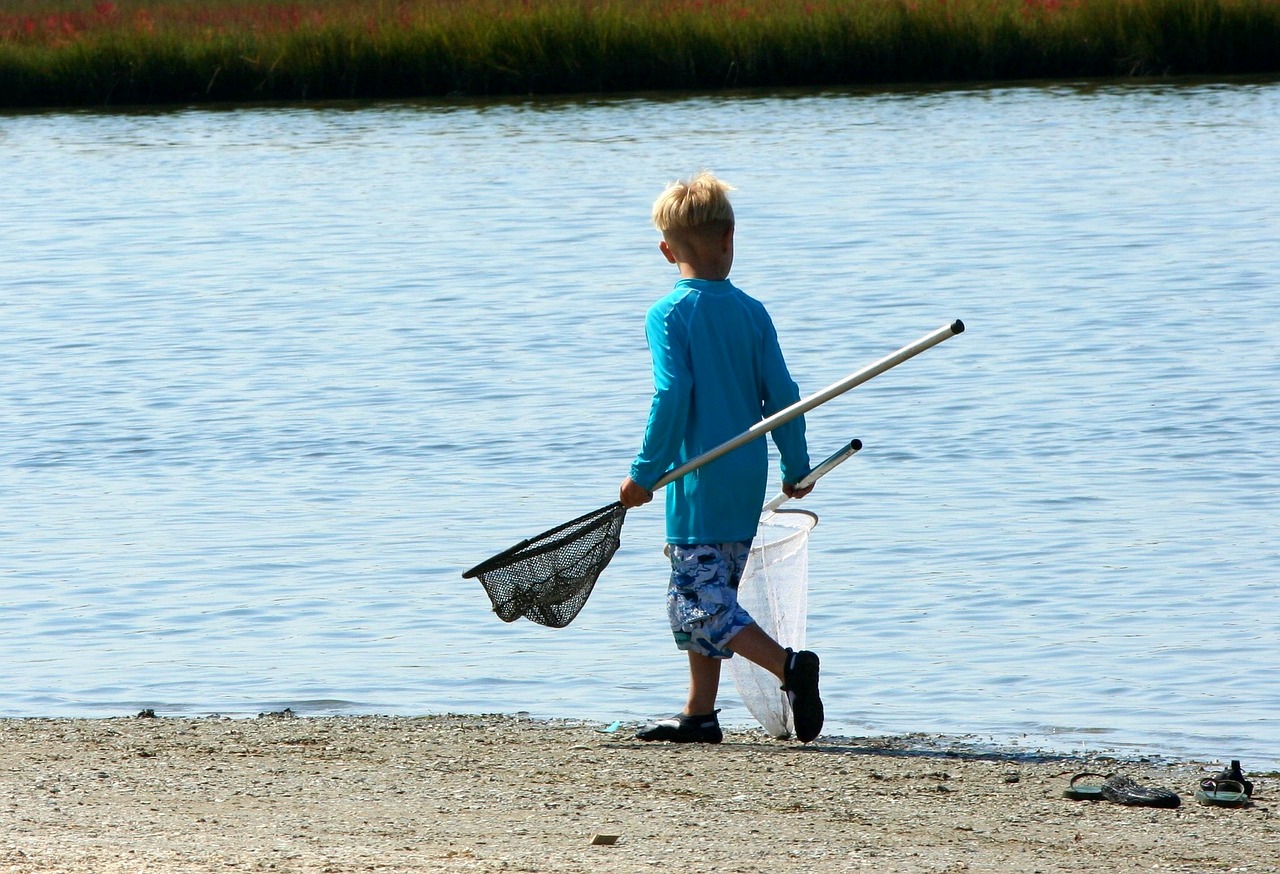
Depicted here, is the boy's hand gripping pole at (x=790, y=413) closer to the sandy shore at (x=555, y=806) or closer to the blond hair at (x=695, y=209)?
the blond hair at (x=695, y=209)

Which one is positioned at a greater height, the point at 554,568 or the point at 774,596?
the point at 554,568

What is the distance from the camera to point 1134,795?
500cm

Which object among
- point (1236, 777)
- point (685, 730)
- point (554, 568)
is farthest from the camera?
point (554, 568)

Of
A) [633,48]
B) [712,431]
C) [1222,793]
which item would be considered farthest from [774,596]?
[633,48]

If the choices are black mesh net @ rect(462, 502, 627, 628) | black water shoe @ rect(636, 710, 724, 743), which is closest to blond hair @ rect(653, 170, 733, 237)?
black mesh net @ rect(462, 502, 627, 628)

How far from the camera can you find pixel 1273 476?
30.0ft

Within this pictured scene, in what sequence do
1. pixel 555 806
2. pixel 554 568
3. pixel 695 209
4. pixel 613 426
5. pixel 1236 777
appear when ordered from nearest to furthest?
pixel 555 806 → pixel 1236 777 → pixel 695 209 → pixel 554 568 → pixel 613 426

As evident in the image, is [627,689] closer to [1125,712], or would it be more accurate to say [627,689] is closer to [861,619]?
[861,619]

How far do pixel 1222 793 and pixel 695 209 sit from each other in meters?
1.98

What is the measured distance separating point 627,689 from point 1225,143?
54.5 ft

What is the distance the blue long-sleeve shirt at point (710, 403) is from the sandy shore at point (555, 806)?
0.65 m

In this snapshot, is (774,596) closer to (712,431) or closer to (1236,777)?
(712,431)

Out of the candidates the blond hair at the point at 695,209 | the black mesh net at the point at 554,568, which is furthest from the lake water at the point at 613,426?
the blond hair at the point at 695,209

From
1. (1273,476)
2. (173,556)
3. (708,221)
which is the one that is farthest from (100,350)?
(708,221)
